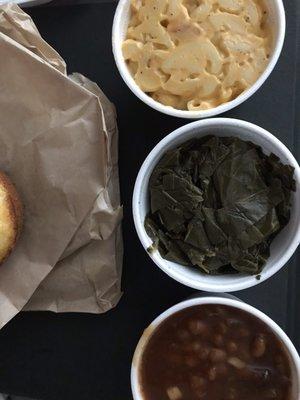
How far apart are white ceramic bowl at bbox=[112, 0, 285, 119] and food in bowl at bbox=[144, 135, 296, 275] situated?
0.23ft

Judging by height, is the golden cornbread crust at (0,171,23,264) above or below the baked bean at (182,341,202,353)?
above

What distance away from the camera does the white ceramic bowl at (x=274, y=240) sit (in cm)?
115

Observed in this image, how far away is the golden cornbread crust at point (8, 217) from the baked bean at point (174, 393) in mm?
426

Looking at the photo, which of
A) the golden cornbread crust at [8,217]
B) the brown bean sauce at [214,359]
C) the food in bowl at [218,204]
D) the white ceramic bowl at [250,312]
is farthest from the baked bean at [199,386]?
the golden cornbread crust at [8,217]

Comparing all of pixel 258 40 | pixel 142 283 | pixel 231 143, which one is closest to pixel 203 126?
pixel 231 143

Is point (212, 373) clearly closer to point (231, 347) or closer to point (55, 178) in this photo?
point (231, 347)

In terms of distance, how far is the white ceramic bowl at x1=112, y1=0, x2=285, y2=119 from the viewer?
1166 millimetres

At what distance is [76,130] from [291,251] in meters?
0.49

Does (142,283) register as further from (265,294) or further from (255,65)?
(255,65)

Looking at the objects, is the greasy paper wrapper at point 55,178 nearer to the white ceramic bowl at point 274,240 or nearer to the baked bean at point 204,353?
the white ceramic bowl at point 274,240

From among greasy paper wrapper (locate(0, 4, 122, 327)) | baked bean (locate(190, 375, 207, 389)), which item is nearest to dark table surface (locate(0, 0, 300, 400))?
greasy paper wrapper (locate(0, 4, 122, 327))

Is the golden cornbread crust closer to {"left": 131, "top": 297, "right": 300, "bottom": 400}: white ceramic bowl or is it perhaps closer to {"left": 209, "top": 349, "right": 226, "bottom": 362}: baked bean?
{"left": 131, "top": 297, "right": 300, "bottom": 400}: white ceramic bowl

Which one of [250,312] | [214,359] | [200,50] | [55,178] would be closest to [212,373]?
[214,359]

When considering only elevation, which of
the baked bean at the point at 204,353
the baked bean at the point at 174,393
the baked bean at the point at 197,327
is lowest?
the baked bean at the point at 174,393
